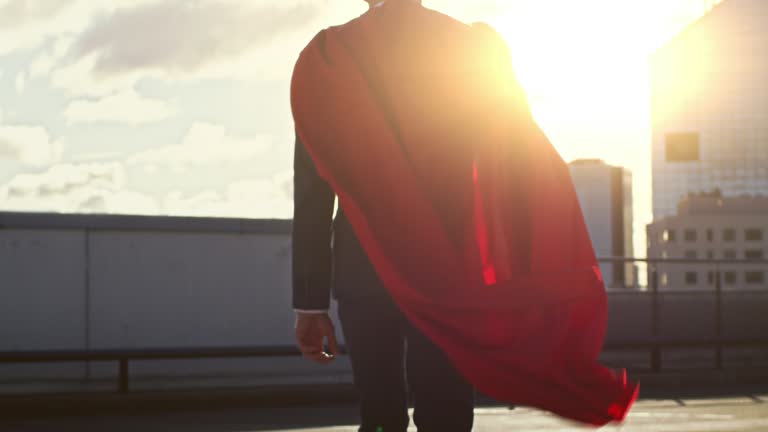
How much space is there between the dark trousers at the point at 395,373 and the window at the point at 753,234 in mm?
191272

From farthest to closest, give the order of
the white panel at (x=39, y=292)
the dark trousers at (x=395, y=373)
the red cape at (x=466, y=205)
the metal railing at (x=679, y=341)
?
the metal railing at (x=679, y=341) < the white panel at (x=39, y=292) < the dark trousers at (x=395, y=373) < the red cape at (x=466, y=205)

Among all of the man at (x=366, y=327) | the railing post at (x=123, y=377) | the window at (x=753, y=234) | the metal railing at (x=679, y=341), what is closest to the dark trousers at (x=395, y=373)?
the man at (x=366, y=327)

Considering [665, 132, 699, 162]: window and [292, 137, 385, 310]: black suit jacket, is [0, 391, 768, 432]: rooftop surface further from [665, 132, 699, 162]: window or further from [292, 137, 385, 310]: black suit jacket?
[665, 132, 699, 162]: window

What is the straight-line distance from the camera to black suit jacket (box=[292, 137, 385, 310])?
2982 mm

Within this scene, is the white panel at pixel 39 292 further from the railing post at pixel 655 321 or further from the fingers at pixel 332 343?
the fingers at pixel 332 343

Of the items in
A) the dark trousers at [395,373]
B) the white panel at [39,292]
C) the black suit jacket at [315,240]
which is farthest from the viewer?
the white panel at [39,292]

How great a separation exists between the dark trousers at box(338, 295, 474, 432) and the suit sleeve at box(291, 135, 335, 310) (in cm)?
12

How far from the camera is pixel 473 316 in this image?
108 inches

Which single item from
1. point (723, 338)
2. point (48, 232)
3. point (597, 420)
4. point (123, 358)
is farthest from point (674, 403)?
point (597, 420)

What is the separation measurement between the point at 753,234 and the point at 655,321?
590ft

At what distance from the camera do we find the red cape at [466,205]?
8.99 ft

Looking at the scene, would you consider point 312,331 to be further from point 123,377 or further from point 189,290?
point 189,290

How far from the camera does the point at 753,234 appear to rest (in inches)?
7397

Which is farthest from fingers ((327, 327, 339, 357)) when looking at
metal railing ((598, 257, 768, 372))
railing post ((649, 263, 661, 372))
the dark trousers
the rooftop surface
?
railing post ((649, 263, 661, 372))
